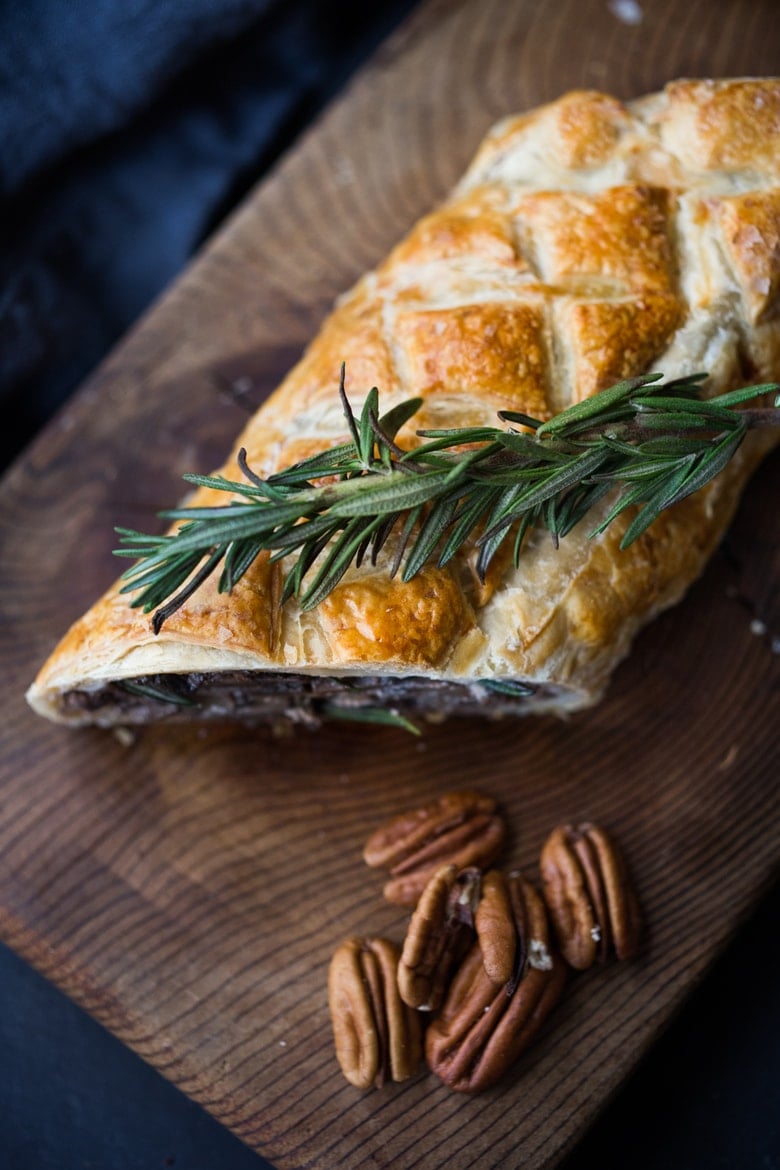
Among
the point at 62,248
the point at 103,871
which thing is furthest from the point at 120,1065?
the point at 62,248

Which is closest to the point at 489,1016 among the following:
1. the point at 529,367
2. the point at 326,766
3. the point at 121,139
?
the point at 326,766

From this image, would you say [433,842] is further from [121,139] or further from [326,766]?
[121,139]

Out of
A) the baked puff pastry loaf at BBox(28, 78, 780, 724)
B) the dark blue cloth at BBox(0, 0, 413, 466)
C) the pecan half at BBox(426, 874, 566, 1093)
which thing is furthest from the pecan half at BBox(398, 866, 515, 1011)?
the dark blue cloth at BBox(0, 0, 413, 466)

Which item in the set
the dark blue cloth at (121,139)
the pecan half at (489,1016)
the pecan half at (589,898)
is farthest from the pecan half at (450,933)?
the dark blue cloth at (121,139)

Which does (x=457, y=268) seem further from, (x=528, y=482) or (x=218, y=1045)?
(x=218, y=1045)

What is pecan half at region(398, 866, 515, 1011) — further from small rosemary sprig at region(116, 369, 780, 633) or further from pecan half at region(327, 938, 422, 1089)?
small rosemary sprig at region(116, 369, 780, 633)

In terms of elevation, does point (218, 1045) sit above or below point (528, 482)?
below

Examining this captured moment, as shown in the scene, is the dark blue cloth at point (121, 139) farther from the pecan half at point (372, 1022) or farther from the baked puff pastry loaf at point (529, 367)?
the pecan half at point (372, 1022)

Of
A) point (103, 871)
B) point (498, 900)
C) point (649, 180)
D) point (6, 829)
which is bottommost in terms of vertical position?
point (498, 900)
